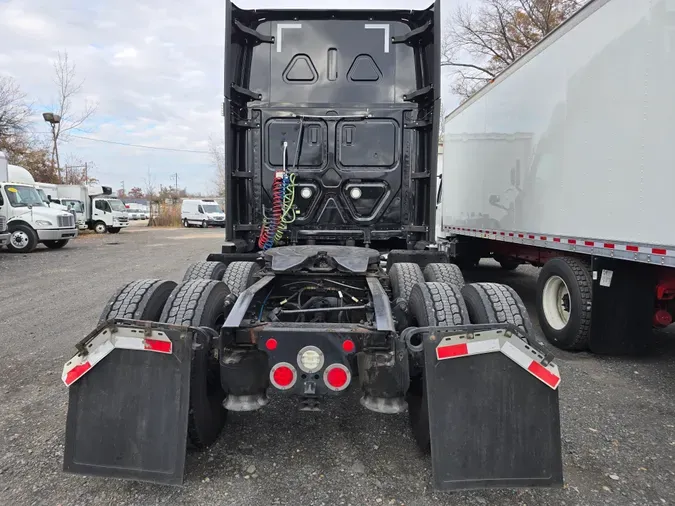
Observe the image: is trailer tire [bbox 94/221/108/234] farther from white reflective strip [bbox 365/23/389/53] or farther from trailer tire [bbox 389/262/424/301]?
trailer tire [bbox 389/262/424/301]

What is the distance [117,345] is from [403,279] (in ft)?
7.50

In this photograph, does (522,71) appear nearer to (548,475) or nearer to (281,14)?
(281,14)

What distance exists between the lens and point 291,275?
3561mm

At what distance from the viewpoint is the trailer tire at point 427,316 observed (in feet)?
8.83

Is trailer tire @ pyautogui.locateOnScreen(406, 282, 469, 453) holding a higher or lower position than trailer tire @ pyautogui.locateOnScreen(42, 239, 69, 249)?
higher

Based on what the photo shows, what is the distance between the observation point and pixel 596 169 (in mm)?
4375

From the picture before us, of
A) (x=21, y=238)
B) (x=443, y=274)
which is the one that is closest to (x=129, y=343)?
(x=443, y=274)

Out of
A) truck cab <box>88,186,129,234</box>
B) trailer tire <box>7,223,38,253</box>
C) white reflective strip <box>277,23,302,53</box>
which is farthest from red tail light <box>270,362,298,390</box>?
truck cab <box>88,186,129,234</box>

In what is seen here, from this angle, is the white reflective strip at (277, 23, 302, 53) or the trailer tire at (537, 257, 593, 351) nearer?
the trailer tire at (537, 257, 593, 351)

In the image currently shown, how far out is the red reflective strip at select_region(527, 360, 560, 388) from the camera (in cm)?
218

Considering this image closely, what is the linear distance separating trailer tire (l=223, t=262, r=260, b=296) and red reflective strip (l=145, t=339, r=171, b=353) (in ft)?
5.38

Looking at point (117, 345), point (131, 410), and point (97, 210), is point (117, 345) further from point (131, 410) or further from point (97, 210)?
point (97, 210)

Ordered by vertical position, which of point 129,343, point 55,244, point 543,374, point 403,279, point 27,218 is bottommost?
point 55,244

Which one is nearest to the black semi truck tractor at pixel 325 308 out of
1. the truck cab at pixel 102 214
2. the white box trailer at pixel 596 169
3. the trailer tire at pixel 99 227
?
the white box trailer at pixel 596 169
